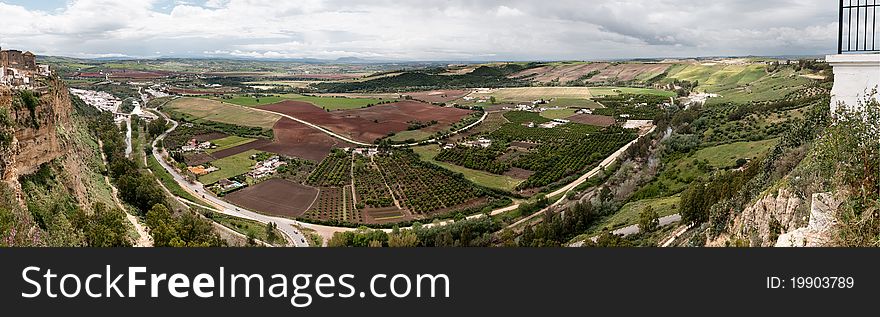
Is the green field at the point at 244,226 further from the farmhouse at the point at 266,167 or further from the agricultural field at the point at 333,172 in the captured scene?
the farmhouse at the point at 266,167

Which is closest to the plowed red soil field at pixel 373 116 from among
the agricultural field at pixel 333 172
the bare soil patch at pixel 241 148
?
the bare soil patch at pixel 241 148

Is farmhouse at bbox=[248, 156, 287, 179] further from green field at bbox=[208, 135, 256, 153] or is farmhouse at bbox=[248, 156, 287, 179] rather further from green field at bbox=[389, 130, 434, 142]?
green field at bbox=[389, 130, 434, 142]

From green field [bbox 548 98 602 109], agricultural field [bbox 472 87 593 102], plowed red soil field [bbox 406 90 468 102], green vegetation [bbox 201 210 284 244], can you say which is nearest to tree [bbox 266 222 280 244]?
green vegetation [bbox 201 210 284 244]

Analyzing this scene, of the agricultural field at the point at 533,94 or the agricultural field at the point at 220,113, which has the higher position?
the agricultural field at the point at 533,94

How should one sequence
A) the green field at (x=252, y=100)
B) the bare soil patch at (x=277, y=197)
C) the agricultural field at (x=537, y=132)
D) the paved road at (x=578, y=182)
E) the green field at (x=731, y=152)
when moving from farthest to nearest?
the green field at (x=252, y=100), the agricultural field at (x=537, y=132), the bare soil patch at (x=277, y=197), the paved road at (x=578, y=182), the green field at (x=731, y=152)

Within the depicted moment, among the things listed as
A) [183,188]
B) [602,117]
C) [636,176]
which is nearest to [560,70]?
[602,117]

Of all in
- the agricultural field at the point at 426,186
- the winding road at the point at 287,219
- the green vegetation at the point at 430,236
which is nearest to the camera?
the green vegetation at the point at 430,236
